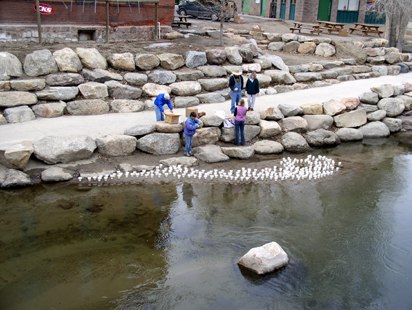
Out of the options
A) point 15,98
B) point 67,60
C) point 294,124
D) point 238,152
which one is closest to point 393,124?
point 294,124

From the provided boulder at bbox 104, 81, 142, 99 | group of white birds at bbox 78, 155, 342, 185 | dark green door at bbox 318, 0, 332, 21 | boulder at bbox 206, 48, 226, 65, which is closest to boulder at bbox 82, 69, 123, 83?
boulder at bbox 104, 81, 142, 99

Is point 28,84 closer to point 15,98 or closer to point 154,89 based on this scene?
point 15,98

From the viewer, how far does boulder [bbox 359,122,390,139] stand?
14.3 metres

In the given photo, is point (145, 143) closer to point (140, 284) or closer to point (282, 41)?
point (140, 284)

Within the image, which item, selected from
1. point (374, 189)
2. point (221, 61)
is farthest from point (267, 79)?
point (374, 189)

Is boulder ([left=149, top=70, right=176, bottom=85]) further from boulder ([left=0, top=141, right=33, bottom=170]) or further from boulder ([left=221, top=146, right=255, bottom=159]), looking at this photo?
boulder ([left=0, top=141, right=33, bottom=170])

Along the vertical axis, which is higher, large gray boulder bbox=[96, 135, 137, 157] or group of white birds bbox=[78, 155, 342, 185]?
large gray boulder bbox=[96, 135, 137, 157]

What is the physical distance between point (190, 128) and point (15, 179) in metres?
4.83

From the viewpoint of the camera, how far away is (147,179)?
1021cm

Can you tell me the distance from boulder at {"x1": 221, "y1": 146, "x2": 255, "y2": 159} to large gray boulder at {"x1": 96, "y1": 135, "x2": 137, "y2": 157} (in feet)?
9.33

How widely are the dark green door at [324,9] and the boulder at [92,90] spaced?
22.8 metres

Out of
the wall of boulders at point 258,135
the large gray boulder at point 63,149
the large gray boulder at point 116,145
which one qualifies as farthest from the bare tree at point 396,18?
the large gray boulder at point 63,149

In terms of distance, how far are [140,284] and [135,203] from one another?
2.86 meters

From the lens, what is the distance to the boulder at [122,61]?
1432cm
